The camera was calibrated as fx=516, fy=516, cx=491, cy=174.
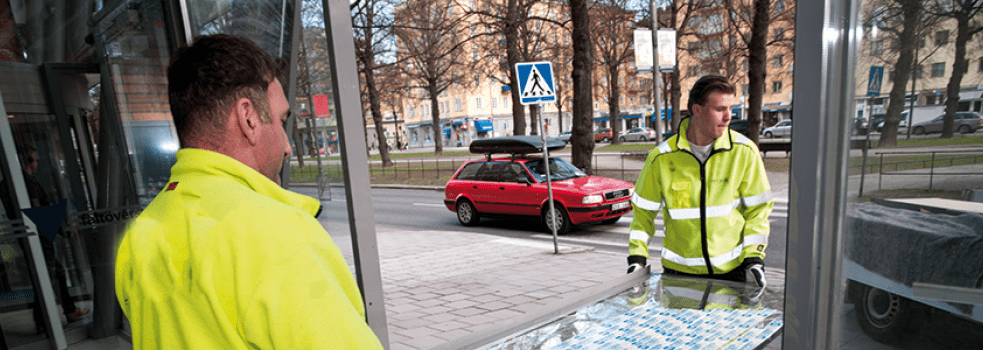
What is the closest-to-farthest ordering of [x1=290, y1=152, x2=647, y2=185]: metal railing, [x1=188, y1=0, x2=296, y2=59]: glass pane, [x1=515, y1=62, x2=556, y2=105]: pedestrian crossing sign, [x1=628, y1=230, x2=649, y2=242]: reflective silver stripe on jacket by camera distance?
[x1=628, y1=230, x2=649, y2=242]: reflective silver stripe on jacket < [x1=188, y1=0, x2=296, y2=59]: glass pane < [x1=515, y1=62, x2=556, y2=105]: pedestrian crossing sign < [x1=290, y1=152, x2=647, y2=185]: metal railing

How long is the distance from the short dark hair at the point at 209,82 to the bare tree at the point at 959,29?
4.30 ft

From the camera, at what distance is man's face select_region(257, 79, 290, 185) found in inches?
41.3

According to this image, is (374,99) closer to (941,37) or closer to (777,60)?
(777,60)

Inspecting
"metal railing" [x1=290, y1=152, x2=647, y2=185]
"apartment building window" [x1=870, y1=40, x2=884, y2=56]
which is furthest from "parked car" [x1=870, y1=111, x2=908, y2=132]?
"metal railing" [x1=290, y1=152, x2=647, y2=185]

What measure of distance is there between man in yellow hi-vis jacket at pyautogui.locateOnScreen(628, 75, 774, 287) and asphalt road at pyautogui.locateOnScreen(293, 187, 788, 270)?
1.57m

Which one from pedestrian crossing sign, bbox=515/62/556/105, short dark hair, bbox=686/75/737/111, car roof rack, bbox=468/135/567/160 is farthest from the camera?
car roof rack, bbox=468/135/567/160

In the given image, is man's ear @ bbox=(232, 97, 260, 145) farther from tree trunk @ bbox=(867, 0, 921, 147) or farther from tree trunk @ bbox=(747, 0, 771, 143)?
tree trunk @ bbox=(747, 0, 771, 143)

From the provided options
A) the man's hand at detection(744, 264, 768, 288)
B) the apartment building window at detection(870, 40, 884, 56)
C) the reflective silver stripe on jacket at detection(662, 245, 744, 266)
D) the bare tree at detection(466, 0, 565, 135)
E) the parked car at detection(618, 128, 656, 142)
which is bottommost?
the parked car at detection(618, 128, 656, 142)

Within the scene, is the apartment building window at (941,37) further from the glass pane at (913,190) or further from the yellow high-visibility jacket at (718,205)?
the yellow high-visibility jacket at (718,205)

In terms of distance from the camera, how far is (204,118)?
991 millimetres

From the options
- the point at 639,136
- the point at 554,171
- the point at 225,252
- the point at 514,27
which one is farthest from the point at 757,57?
the point at 639,136

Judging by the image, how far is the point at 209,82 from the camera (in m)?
0.99

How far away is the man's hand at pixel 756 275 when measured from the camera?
91.9 inches

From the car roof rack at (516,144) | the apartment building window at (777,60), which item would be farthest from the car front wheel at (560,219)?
the apartment building window at (777,60)
